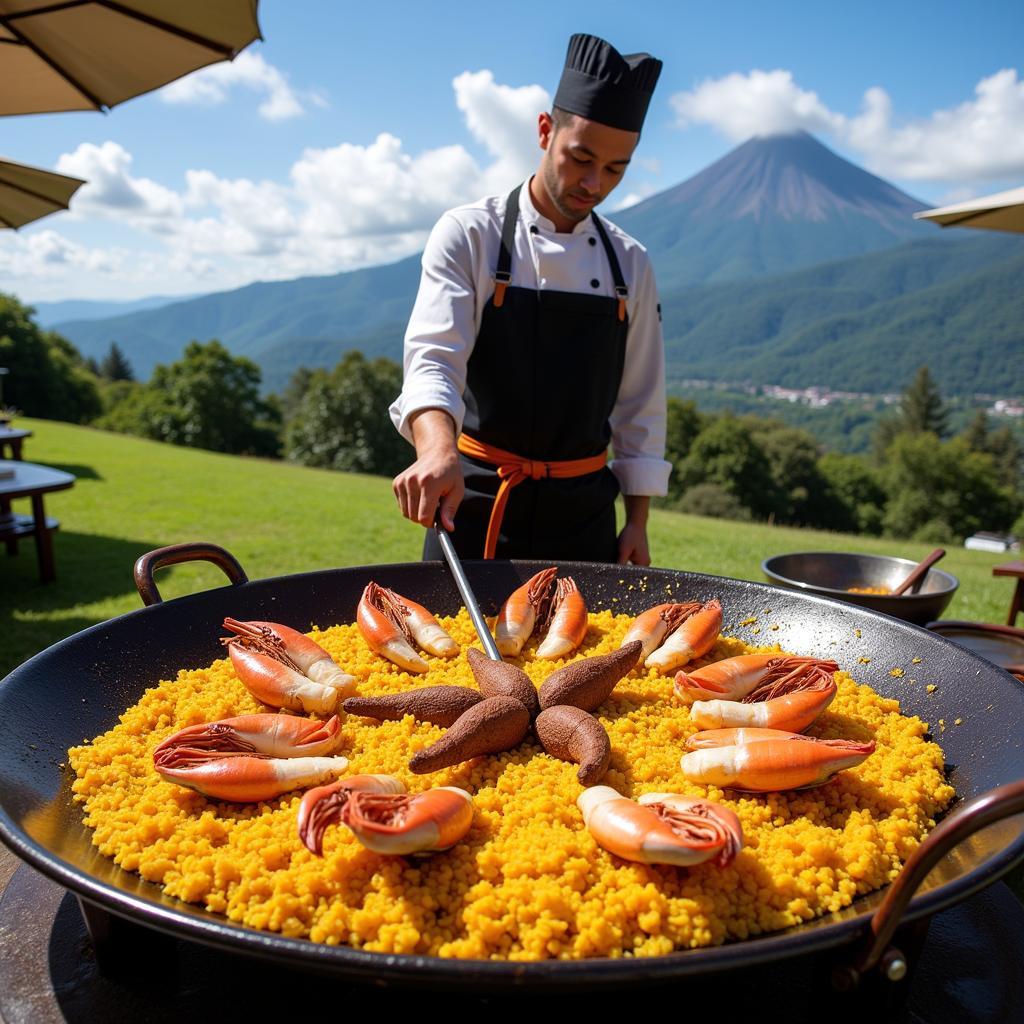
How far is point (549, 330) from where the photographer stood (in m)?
2.33

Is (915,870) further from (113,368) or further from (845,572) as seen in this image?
(113,368)

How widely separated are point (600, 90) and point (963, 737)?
179 centimetres

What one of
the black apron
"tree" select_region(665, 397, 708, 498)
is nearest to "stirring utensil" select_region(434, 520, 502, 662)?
the black apron

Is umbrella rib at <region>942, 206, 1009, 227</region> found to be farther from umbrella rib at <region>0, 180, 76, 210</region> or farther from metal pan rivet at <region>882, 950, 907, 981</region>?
umbrella rib at <region>0, 180, 76, 210</region>

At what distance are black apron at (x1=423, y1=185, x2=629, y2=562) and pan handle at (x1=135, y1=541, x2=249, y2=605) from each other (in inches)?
27.2

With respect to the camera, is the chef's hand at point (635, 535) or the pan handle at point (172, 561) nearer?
the pan handle at point (172, 561)

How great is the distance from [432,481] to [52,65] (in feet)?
14.5

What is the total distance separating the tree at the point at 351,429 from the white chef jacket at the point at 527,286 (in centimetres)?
3474

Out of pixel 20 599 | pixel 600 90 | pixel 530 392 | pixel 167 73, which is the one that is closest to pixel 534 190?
pixel 600 90

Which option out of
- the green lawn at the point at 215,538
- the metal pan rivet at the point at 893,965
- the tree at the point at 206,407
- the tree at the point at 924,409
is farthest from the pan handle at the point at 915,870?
the tree at the point at 924,409

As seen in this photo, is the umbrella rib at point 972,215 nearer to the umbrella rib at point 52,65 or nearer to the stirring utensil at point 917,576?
the stirring utensil at point 917,576

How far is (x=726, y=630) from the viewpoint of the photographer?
6.38 ft

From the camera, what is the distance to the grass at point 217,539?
640cm

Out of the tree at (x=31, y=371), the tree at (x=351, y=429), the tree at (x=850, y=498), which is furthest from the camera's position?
the tree at (x=850, y=498)
